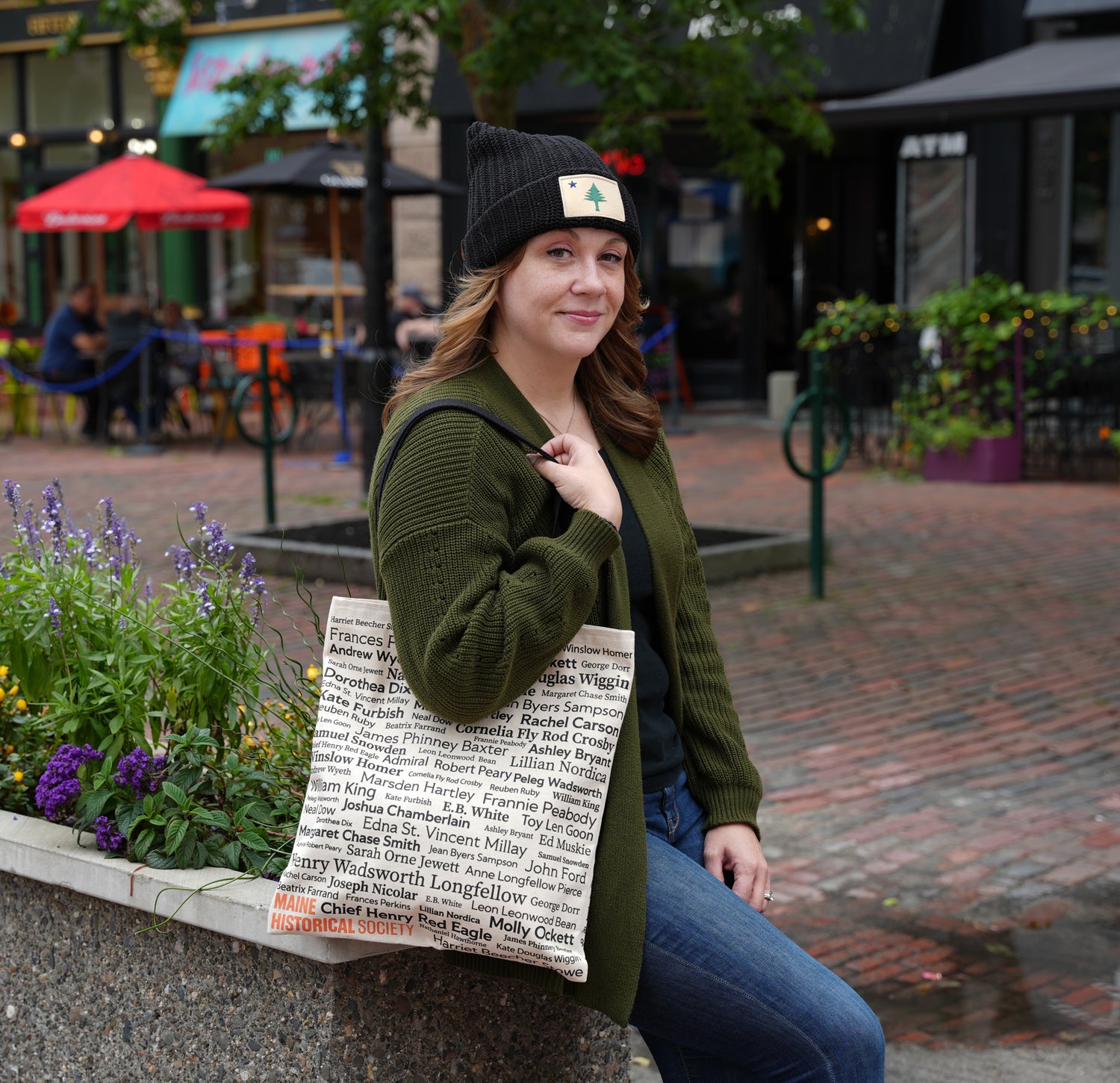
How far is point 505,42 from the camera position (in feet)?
25.5

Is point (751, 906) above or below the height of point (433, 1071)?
above

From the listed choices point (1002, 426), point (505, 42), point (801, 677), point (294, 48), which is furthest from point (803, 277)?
point (801, 677)

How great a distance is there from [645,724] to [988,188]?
47.5 feet

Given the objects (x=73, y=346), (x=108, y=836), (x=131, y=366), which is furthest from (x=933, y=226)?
(x=108, y=836)

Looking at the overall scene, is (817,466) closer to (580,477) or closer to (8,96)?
(580,477)

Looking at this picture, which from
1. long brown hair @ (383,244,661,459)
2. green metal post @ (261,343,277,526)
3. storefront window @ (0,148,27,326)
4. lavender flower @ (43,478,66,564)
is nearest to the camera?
long brown hair @ (383,244,661,459)

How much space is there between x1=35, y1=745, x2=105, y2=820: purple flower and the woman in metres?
1.03

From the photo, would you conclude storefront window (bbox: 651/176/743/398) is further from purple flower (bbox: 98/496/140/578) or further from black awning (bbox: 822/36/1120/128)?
purple flower (bbox: 98/496/140/578)

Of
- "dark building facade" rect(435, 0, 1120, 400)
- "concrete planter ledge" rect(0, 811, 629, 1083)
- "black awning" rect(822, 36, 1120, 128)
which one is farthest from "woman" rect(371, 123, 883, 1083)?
"dark building facade" rect(435, 0, 1120, 400)

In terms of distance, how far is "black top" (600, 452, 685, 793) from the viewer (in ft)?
7.98

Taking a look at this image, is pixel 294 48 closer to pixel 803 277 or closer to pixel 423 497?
pixel 803 277

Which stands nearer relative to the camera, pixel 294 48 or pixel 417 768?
pixel 417 768

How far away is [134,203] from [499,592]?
14815 mm

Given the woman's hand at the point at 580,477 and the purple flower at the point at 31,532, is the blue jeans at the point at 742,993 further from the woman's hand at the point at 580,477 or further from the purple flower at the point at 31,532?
the purple flower at the point at 31,532
